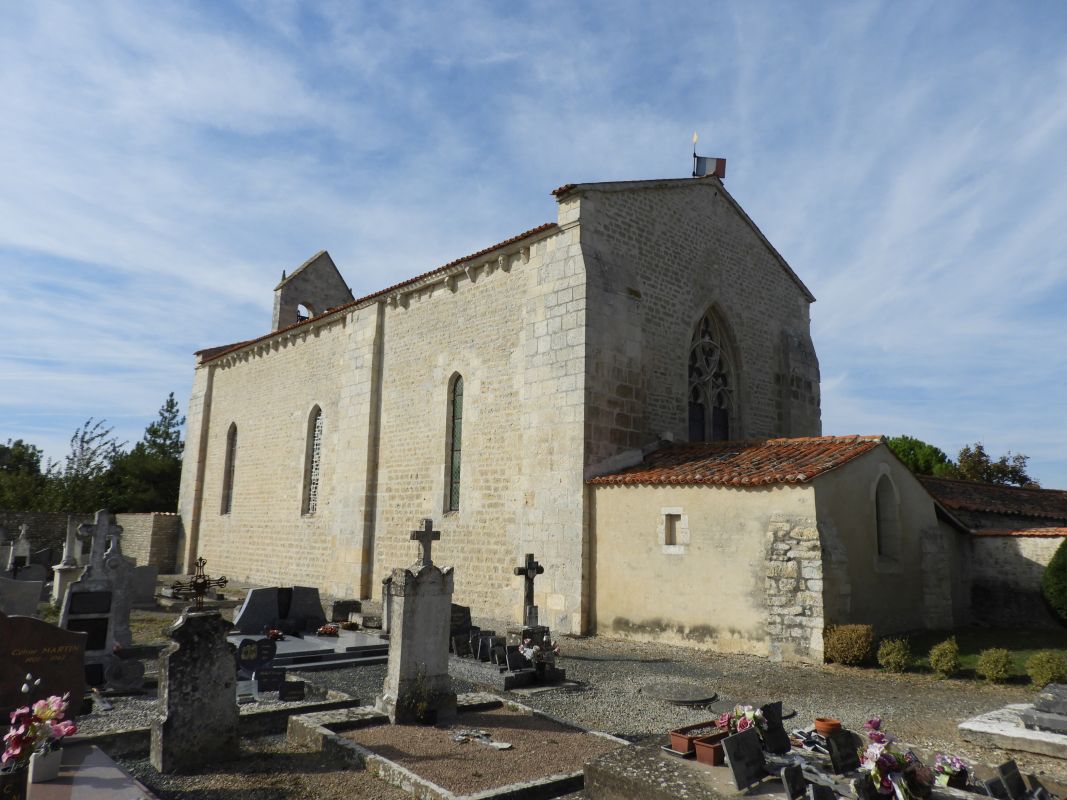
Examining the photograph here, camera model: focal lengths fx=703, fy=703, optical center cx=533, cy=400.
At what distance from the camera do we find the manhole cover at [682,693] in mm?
7824

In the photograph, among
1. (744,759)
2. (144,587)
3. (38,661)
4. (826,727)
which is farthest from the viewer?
(144,587)

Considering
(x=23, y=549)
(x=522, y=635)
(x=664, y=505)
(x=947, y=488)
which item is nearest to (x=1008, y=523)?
(x=947, y=488)

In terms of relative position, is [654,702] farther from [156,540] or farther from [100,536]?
[156,540]

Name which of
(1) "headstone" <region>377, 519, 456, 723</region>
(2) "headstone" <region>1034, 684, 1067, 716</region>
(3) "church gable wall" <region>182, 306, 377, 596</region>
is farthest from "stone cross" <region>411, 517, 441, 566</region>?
(3) "church gable wall" <region>182, 306, 377, 596</region>

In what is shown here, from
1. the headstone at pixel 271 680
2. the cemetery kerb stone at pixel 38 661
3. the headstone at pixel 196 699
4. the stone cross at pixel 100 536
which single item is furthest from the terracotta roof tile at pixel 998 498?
the stone cross at pixel 100 536

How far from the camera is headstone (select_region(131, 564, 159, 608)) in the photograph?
647 inches

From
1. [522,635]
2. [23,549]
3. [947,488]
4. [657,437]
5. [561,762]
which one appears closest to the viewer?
[561,762]

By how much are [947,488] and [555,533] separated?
10.2 m

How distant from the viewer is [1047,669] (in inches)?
317

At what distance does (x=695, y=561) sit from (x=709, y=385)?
5.61 meters

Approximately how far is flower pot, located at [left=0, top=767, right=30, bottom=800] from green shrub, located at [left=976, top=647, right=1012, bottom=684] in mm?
9893

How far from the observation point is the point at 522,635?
9.91 m

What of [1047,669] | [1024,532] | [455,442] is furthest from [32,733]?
[1024,532]

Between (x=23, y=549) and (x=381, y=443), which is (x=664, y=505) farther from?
(x=23, y=549)
